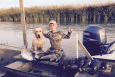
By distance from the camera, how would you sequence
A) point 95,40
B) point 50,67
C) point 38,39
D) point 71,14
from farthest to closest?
point 71,14
point 38,39
point 95,40
point 50,67

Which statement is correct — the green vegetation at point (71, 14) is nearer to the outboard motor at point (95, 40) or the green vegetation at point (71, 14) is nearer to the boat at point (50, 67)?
the outboard motor at point (95, 40)

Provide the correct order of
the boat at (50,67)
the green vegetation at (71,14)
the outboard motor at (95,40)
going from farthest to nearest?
the green vegetation at (71,14) < the outboard motor at (95,40) < the boat at (50,67)

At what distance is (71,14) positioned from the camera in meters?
21.7

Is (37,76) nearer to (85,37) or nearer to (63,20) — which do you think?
(85,37)

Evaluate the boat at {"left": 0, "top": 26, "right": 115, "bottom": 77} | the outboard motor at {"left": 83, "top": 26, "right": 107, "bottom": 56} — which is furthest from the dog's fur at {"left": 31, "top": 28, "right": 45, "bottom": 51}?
the outboard motor at {"left": 83, "top": 26, "right": 107, "bottom": 56}

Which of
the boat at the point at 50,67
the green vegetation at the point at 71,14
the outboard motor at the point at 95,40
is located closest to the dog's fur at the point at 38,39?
the boat at the point at 50,67

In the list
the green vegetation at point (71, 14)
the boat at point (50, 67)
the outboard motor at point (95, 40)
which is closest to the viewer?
the boat at point (50, 67)

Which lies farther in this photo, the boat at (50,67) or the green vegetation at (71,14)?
the green vegetation at (71,14)

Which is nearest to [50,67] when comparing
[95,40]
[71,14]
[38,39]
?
[38,39]

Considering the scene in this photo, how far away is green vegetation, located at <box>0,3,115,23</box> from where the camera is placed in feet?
65.5

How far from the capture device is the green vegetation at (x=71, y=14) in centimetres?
1997

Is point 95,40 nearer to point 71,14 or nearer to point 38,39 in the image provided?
point 38,39

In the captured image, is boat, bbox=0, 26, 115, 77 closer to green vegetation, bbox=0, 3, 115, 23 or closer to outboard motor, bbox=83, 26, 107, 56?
outboard motor, bbox=83, 26, 107, 56

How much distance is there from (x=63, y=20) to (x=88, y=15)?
169 inches
